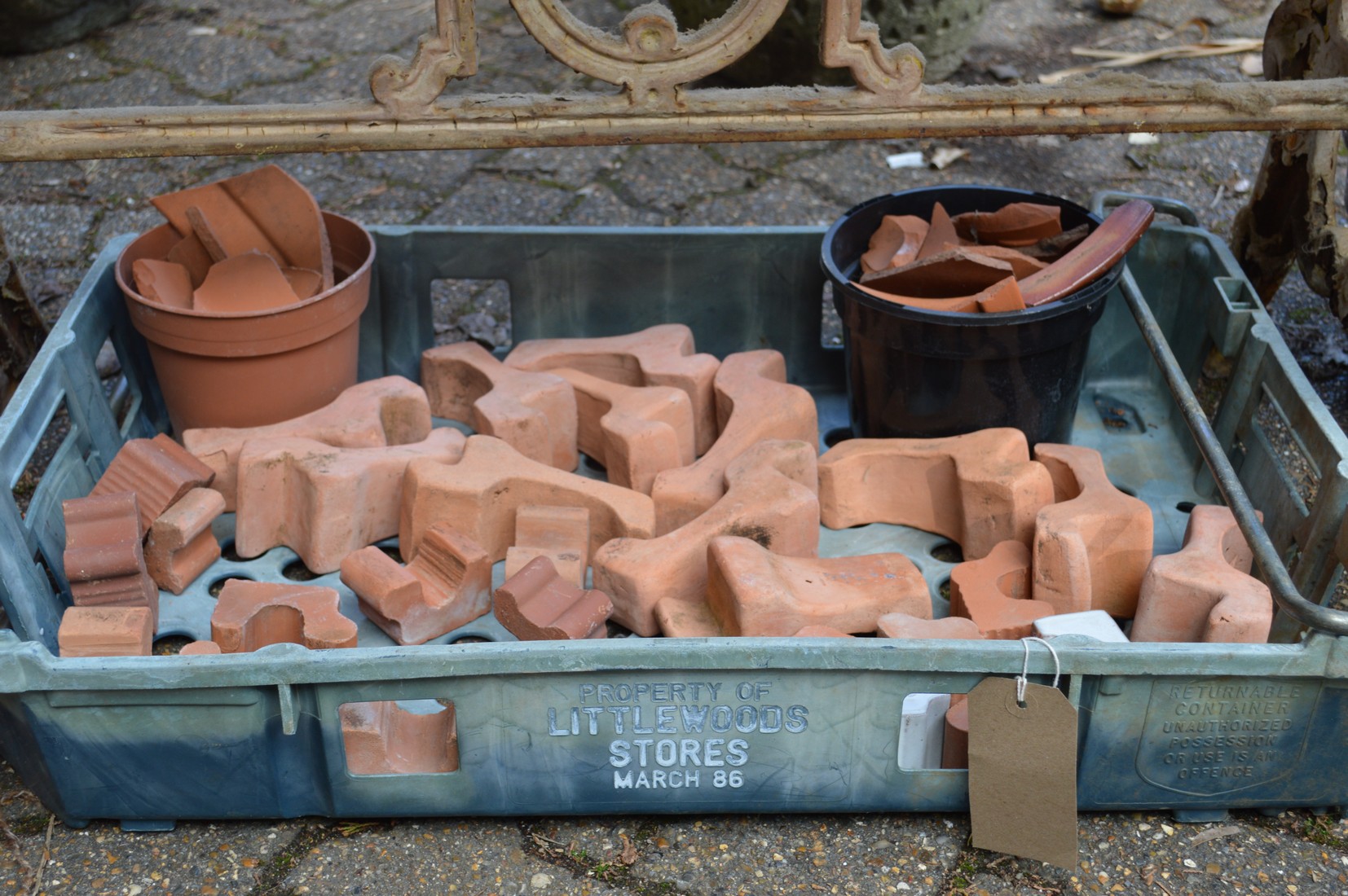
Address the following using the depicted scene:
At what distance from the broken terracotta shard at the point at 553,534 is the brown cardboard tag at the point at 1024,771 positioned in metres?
0.76

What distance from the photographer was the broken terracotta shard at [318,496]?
2336mm

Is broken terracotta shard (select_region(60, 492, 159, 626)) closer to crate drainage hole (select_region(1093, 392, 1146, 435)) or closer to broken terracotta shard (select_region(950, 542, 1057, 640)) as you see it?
broken terracotta shard (select_region(950, 542, 1057, 640))

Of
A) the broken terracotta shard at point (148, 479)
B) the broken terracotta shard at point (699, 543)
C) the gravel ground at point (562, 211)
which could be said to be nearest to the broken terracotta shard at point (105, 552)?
the broken terracotta shard at point (148, 479)

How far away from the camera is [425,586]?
2.21m

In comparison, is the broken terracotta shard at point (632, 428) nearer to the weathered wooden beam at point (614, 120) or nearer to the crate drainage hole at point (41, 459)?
the weathered wooden beam at point (614, 120)

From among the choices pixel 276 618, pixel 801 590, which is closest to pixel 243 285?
pixel 276 618

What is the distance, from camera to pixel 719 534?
223 cm

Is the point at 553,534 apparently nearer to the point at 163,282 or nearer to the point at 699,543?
the point at 699,543

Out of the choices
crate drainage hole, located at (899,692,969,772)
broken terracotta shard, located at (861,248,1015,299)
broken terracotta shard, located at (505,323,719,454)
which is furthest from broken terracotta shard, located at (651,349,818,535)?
crate drainage hole, located at (899,692,969,772)

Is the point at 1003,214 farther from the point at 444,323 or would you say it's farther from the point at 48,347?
the point at 48,347

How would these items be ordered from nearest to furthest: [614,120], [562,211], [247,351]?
[614,120] → [247,351] → [562,211]

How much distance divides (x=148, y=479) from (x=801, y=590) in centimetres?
114

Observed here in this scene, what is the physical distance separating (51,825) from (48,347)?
0.84 metres

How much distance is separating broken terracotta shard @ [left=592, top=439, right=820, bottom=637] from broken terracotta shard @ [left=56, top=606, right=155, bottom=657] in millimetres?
722
